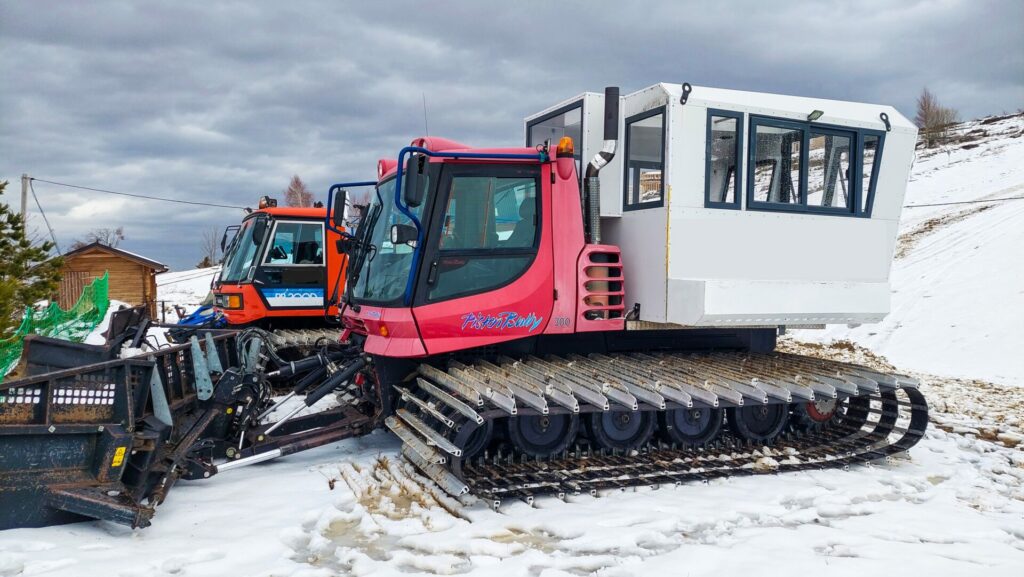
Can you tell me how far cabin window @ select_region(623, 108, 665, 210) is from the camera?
6.70 meters

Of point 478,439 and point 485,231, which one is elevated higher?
point 485,231

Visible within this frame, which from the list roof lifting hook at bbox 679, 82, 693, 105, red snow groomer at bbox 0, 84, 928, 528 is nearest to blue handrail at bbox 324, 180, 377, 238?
red snow groomer at bbox 0, 84, 928, 528

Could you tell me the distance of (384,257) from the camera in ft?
22.8

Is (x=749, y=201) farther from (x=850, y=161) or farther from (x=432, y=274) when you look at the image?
(x=432, y=274)

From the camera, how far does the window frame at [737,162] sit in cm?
662

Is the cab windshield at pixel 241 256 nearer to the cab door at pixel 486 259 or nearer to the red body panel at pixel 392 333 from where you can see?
the red body panel at pixel 392 333

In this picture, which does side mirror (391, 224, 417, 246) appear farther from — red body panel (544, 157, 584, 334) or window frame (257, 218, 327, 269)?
window frame (257, 218, 327, 269)

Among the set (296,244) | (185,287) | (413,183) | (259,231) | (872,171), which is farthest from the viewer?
(185,287)

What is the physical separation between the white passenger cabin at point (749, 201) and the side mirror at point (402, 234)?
6.43ft

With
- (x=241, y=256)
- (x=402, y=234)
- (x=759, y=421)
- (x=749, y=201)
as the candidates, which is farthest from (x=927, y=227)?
(x=402, y=234)

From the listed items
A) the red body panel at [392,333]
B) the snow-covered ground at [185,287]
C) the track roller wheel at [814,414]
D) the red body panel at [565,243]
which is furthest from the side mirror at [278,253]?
the snow-covered ground at [185,287]

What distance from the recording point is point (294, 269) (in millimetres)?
11484

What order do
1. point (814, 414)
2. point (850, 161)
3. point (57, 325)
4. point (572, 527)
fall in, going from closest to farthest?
point (572, 527) → point (850, 161) → point (814, 414) → point (57, 325)

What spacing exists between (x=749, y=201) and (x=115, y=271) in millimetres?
30185
